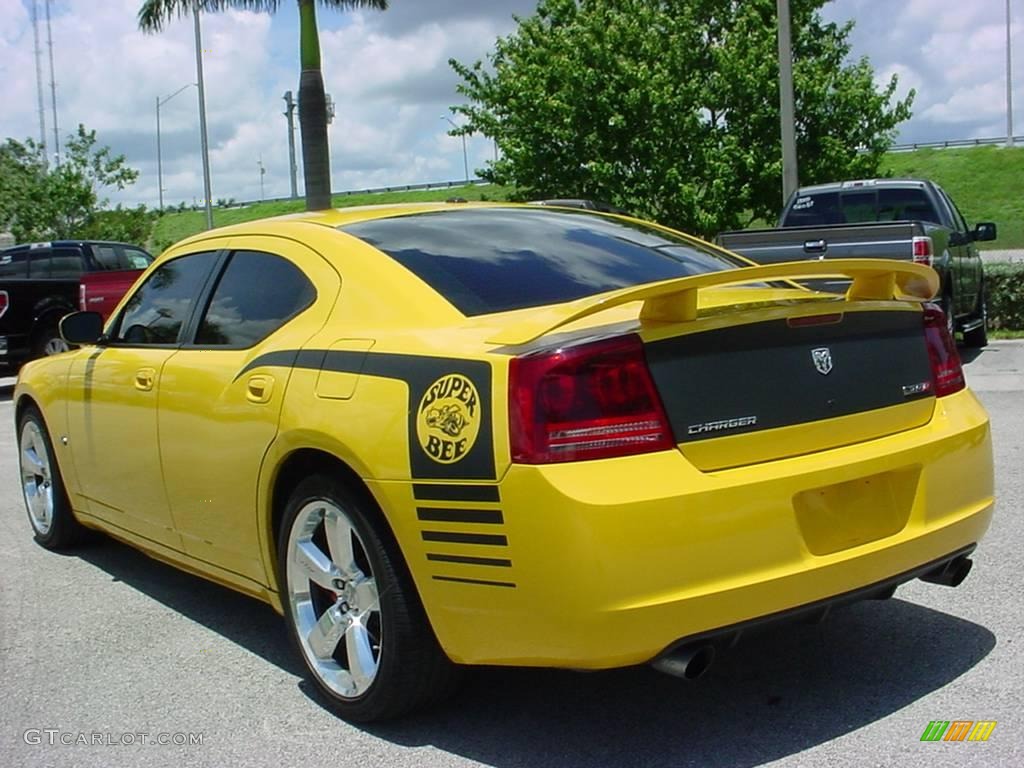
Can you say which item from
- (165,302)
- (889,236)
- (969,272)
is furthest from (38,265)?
(165,302)

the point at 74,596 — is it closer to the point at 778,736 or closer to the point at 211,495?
the point at 211,495

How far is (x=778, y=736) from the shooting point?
335 centimetres

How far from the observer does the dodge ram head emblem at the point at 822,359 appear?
3.37 m

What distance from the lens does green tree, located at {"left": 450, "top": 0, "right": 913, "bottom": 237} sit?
22.6 m

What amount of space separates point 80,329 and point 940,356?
12.3 ft

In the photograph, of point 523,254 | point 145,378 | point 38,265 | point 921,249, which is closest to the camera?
point 523,254

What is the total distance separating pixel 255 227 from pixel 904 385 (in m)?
2.48

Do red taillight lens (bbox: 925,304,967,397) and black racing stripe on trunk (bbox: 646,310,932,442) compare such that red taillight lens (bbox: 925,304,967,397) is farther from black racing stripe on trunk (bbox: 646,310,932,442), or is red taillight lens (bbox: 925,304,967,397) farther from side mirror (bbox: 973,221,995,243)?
side mirror (bbox: 973,221,995,243)

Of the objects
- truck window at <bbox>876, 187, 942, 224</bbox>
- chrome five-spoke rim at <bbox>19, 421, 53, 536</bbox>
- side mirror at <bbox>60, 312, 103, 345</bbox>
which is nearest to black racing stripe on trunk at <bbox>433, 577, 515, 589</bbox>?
side mirror at <bbox>60, 312, 103, 345</bbox>

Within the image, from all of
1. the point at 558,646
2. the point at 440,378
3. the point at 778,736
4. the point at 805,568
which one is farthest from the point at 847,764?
the point at 440,378

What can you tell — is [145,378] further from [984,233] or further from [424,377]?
[984,233]

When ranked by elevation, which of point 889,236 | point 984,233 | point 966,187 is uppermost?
point 966,187

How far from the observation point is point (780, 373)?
329 cm

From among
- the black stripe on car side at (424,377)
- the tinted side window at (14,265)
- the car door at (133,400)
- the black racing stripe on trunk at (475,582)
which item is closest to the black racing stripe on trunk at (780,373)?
the black stripe on car side at (424,377)
